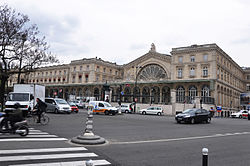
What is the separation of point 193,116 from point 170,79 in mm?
33719

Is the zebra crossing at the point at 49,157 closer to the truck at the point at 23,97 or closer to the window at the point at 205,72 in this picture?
the truck at the point at 23,97

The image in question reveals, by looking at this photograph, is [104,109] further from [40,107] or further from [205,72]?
[205,72]

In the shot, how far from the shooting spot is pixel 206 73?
49000 mm

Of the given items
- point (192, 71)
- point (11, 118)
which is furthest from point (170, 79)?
point (11, 118)

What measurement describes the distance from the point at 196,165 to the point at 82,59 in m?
68.4

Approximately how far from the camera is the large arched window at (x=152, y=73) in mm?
57719

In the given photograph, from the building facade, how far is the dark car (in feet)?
54.4

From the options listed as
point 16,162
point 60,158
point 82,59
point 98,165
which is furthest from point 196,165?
point 82,59

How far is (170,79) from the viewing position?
177 feet

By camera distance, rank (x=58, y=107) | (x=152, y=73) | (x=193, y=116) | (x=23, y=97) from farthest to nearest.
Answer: (x=152, y=73) → (x=58, y=107) → (x=193, y=116) → (x=23, y=97)

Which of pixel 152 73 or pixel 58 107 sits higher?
pixel 152 73

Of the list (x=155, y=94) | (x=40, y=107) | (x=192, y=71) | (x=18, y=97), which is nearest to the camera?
(x=40, y=107)

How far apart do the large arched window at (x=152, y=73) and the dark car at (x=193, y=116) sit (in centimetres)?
3506

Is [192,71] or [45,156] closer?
[45,156]
